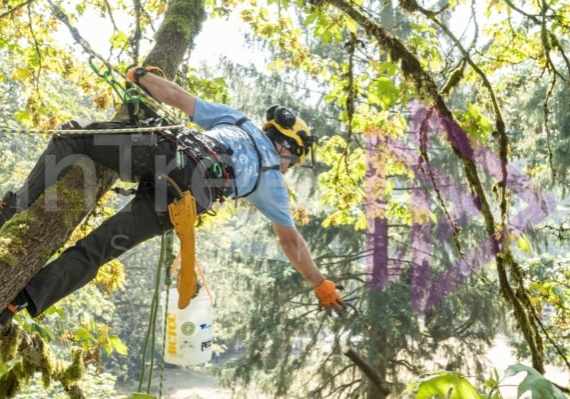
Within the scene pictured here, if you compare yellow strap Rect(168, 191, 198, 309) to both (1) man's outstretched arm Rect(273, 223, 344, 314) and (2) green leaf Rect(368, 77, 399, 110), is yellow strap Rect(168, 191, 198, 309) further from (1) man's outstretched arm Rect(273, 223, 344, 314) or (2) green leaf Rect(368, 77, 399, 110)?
(2) green leaf Rect(368, 77, 399, 110)

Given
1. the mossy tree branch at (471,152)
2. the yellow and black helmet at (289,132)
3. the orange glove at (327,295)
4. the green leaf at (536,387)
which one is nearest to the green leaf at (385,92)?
the mossy tree branch at (471,152)

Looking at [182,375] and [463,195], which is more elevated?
[463,195]

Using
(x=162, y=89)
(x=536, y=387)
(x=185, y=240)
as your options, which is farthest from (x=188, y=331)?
(x=536, y=387)

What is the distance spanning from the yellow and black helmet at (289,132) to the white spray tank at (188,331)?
3.68ft

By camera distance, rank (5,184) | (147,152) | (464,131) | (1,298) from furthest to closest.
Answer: (5,184)
(464,131)
(147,152)
(1,298)

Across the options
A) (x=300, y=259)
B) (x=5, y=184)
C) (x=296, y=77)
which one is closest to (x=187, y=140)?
(x=300, y=259)

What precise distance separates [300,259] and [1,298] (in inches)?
65.1

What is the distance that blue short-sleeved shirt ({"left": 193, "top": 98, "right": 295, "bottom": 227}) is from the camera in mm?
3033

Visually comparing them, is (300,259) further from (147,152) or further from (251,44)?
(251,44)

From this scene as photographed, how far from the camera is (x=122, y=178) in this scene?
270 centimetres

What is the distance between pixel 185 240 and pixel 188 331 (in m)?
0.49

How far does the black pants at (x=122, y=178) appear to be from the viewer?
96.2 inches

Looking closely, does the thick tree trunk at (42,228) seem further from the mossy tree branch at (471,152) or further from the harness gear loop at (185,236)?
the mossy tree branch at (471,152)

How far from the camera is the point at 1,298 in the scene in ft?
6.87
